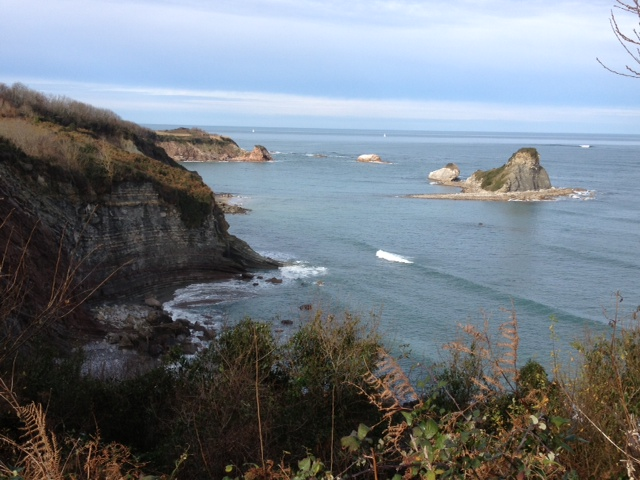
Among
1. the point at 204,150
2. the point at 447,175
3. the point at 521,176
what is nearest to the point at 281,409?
the point at 521,176

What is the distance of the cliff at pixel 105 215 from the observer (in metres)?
25.8

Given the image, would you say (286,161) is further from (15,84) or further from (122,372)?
(122,372)

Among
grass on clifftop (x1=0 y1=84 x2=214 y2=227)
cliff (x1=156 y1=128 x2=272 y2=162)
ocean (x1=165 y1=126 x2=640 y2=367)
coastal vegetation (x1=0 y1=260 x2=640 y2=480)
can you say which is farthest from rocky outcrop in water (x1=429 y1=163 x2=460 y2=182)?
coastal vegetation (x1=0 y1=260 x2=640 y2=480)

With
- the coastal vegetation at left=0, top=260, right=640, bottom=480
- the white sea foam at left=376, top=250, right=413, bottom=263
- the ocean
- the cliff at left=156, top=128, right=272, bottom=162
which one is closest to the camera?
the coastal vegetation at left=0, top=260, right=640, bottom=480

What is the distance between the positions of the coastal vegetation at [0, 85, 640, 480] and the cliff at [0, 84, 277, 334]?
2.37m

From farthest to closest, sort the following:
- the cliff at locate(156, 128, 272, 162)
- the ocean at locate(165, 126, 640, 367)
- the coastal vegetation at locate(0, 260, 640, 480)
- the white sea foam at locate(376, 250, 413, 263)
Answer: the cliff at locate(156, 128, 272, 162)
the white sea foam at locate(376, 250, 413, 263)
the ocean at locate(165, 126, 640, 367)
the coastal vegetation at locate(0, 260, 640, 480)

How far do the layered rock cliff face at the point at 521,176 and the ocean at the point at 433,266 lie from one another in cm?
785

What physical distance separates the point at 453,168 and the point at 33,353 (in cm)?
9432

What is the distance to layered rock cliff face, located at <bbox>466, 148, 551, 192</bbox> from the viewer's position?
84.2 metres

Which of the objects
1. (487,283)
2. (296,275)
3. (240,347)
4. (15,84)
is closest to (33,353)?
(240,347)

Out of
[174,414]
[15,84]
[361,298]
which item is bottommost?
[361,298]

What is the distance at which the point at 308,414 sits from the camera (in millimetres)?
13492

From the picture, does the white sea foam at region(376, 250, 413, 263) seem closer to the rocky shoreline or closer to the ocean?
the ocean

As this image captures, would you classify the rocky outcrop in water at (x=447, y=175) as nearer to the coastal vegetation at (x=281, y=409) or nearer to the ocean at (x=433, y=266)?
the ocean at (x=433, y=266)
